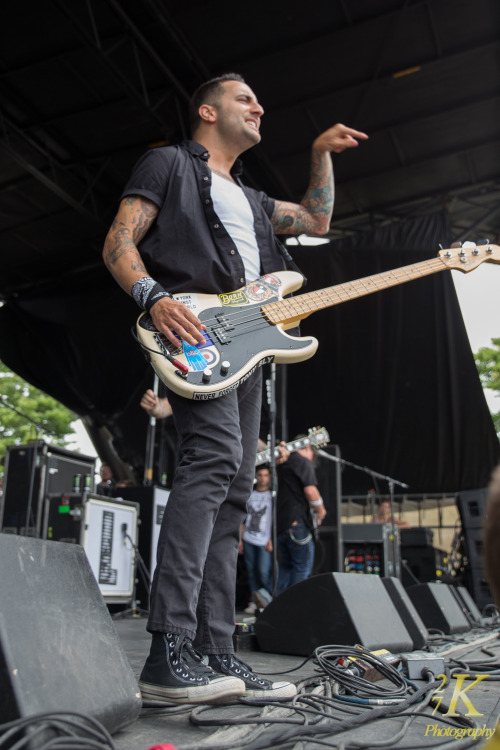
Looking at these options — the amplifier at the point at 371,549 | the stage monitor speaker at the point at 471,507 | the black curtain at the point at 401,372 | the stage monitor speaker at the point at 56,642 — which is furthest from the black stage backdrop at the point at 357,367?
the stage monitor speaker at the point at 56,642

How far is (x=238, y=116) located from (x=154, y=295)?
99 cm

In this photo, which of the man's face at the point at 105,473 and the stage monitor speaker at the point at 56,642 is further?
the man's face at the point at 105,473

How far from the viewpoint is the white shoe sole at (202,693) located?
1504 mm

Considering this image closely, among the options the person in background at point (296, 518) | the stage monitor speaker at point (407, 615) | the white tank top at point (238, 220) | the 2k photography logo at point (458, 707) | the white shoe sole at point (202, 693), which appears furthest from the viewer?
the person in background at point (296, 518)

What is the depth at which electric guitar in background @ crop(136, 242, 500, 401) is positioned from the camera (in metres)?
1.88

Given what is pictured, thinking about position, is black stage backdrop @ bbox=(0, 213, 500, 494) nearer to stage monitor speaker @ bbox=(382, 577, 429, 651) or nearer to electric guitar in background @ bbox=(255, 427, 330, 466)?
electric guitar in background @ bbox=(255, 427, 330, 466)

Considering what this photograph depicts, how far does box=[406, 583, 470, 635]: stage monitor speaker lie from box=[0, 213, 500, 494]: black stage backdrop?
4.95 metres

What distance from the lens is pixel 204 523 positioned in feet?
5.76

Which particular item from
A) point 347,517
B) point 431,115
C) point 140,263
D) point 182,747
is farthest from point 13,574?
point 347,517

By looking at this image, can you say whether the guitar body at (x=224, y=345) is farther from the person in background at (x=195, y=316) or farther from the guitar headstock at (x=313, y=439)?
the guitar headstock at (x=313, y=439)

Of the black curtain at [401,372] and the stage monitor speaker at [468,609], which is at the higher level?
the black curtain at [401,372]

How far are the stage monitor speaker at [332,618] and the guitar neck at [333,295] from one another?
1.09 meters

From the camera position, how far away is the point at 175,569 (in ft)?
5.49

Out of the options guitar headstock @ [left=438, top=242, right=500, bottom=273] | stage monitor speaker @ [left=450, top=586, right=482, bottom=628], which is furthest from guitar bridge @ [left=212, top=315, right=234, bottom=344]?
stage monitor speaker @ [left=450, top=586, right=482, bottom=628]
